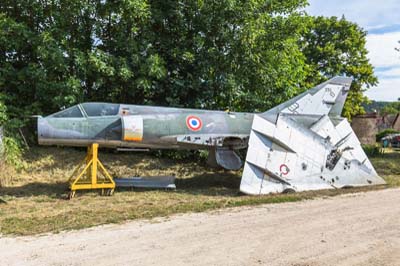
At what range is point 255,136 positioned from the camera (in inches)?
412

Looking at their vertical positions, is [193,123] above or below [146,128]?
above

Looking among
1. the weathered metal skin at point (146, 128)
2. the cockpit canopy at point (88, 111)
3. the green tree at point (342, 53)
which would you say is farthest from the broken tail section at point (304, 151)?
the green tree at point (342, 53)

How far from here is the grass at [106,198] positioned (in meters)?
7.27

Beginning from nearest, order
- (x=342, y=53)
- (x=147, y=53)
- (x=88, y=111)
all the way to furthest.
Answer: (x=88, y=111) → (x=147, y=53) → (x=342, y=53)


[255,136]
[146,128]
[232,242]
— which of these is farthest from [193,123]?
[232,242]

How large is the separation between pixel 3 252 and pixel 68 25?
10.9 m

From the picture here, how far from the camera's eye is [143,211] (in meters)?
7.86

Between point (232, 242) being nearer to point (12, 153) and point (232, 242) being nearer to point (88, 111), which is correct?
point (88, 111)

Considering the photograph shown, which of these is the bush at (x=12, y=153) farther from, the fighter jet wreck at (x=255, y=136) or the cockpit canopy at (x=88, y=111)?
the cockpit canopy at (x=88, y=111)

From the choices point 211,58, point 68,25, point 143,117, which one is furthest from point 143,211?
point 68,25

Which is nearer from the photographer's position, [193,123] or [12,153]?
[193,123]

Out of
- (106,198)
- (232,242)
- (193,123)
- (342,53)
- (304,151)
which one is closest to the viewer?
(232,242)

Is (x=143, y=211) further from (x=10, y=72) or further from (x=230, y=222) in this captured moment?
(x=10, y=72)

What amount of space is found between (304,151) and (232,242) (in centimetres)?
A: 589
